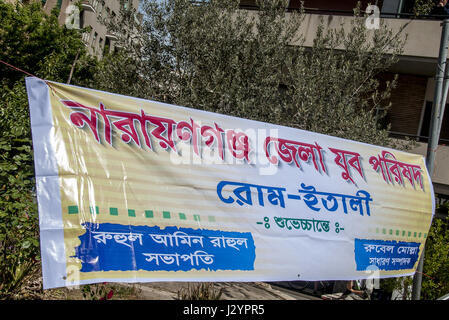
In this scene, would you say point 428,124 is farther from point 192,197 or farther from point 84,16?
point 84,16

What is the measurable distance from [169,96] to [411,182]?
183 inches

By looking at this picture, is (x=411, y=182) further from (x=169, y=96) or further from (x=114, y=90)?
(x=114, y=90)

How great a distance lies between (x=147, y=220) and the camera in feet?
11.8

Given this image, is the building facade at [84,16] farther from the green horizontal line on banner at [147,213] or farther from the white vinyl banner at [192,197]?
the green horizontal line on banner at [147,213]

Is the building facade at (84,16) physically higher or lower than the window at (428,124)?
higher

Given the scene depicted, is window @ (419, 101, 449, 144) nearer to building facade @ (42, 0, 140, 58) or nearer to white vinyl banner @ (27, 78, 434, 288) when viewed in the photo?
white vinyl banner @ (27, 78, 434, 288)

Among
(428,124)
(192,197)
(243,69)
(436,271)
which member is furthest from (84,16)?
(192,197)

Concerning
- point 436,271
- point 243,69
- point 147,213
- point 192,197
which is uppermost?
point 243,69

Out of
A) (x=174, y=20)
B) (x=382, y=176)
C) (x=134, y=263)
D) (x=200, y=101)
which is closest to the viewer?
(x=134, y=263)

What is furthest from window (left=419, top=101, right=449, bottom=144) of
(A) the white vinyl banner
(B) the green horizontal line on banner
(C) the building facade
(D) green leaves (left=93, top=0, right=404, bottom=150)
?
(C) the building facade

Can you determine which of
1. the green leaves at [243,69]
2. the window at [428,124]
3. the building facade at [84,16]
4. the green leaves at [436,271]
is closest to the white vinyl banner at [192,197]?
the green leaves at [243,69]

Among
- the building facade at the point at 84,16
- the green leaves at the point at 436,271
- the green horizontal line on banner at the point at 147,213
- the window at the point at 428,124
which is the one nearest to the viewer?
the green horizontal line on banner at the point at 147,213

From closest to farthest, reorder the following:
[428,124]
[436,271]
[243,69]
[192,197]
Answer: [192,197]
[243,69]
[436,271]
[428,124]
